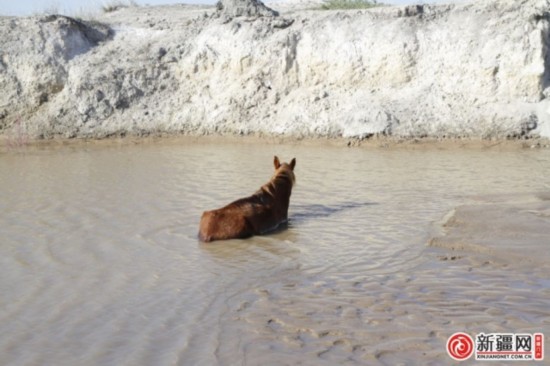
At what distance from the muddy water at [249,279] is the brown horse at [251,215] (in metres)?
0.16

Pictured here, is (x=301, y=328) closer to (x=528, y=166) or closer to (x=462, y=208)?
(x=462, y=208)

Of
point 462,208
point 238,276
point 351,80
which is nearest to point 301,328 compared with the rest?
point 238,276

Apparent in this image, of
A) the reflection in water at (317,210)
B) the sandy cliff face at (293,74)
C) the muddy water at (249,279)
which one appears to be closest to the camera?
the muddy water at (249,279)

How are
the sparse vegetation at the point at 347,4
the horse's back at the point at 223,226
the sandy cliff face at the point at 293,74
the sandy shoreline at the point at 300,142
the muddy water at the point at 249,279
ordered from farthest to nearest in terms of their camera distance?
1. the sparse vegetation at the point at 347,4
2. the sandy cliff face at the point at 293,74
3. the sandy shoreline at the point at 300,142
4. the horse's back at the point at 223,226
5. the muddy water at the point at 249,279

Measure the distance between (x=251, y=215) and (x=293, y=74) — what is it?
505 inches

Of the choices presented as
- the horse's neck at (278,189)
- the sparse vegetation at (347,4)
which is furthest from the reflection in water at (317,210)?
the sparse vegetation at (347,4)

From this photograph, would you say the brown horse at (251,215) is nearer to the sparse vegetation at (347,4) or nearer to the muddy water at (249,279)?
the muddy water at (249,279)

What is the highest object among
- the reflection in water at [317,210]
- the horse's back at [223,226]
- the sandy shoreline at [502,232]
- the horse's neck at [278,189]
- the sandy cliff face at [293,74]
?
the sandy cliff face at [293,74]

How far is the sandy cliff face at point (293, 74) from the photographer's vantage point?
17.6m

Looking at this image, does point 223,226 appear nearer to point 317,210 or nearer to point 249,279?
point 249,279

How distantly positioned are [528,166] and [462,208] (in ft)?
15.9

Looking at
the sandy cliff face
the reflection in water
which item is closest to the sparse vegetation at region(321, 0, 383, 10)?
the sandy cliff face

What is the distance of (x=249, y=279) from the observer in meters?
5.93

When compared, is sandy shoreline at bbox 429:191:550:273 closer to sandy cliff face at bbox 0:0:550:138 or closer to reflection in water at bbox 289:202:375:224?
reflection in water at bbox 289:202:375:224
